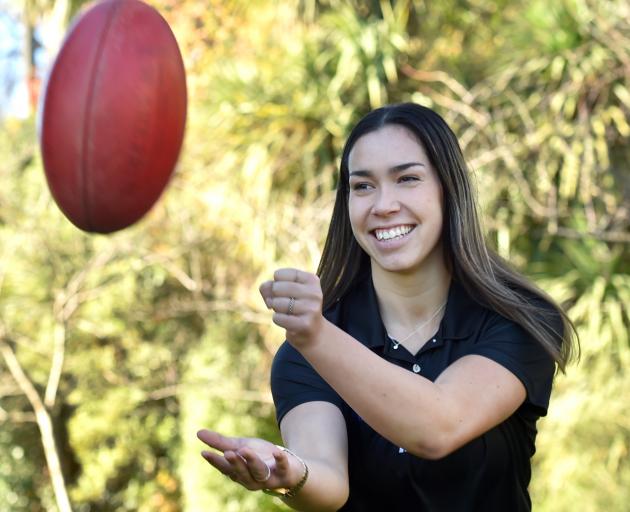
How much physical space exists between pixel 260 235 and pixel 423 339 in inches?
222

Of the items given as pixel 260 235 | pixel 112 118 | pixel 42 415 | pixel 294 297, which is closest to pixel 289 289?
pixel 294 297

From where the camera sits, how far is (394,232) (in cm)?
220

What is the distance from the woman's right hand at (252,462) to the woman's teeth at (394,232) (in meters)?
0.55

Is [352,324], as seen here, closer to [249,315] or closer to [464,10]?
[249,315]

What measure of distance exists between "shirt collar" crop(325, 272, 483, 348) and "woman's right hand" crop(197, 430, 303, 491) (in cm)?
52

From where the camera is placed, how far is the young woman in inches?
81.3

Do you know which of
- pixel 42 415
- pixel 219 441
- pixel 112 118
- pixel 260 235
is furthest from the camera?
pixel 260 235

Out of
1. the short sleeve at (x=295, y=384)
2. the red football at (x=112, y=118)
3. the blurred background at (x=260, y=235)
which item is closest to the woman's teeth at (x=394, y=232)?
the short sleeve at (x=295, y=384)

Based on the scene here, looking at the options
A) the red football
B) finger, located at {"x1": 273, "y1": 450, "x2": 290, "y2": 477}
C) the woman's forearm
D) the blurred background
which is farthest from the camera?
the blurred background

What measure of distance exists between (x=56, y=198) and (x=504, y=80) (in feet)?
18.2

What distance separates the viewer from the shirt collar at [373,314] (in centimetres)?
227

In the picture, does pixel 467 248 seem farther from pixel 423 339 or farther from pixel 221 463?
pixel 221 463

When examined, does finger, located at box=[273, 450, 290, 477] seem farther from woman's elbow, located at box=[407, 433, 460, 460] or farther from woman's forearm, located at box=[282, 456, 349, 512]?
woman's elbow, located at box=[407, 433, 460, 460]

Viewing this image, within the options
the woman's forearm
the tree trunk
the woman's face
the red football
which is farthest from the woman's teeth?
the tree trunk
